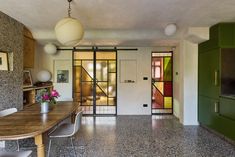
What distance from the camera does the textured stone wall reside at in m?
4.11

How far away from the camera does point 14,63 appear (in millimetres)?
4562

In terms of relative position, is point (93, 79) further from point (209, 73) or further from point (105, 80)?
point (209, 73)

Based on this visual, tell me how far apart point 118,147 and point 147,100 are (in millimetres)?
3539

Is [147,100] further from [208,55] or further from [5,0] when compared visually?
[5,0]

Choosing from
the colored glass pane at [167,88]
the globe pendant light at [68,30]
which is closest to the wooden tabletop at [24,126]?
the globe pendant light at [68,30]

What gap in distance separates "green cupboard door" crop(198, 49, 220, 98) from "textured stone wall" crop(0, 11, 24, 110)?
4.23 meters

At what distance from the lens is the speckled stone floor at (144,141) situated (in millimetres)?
3707

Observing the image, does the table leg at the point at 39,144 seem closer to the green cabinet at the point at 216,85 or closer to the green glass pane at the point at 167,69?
the green cabinet at the point at 216,85

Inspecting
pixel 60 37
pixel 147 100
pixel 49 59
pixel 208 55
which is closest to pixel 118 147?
pixel 60 37

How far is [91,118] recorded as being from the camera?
680 cm

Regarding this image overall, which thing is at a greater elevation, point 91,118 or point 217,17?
point 217,17

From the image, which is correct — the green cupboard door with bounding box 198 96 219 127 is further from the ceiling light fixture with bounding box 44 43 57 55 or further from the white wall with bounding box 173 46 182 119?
the ceiling light fixture with bounding box 44 43 57 55

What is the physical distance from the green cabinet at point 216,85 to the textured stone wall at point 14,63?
422 centimetres

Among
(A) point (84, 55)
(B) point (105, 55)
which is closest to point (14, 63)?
(A) point (84, 55)
